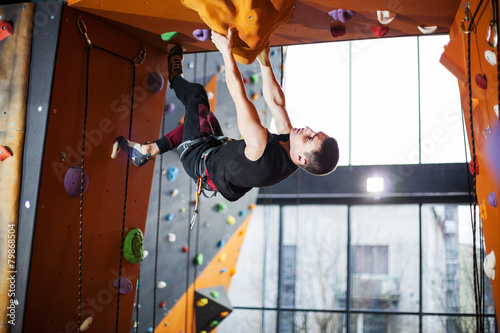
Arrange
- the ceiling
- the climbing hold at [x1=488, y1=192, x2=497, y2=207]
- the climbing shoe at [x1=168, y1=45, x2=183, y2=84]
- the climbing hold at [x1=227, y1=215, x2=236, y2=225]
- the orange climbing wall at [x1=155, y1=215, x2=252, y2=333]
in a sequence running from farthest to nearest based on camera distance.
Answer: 1. the climbing hold at [x1=227, y1=215, x2=236, y2=225]
2. the orange climbing wall at [x1=155, y1=215, x2=252, y2=333]
3. the climbing shoe at [x1=168, y1=45, x2=183, y2=84]
4. the ceiling
5. the climbing hold at [x1=488, y1=192, x2=497, y2=207]

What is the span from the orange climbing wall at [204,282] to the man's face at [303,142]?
3.00 meters

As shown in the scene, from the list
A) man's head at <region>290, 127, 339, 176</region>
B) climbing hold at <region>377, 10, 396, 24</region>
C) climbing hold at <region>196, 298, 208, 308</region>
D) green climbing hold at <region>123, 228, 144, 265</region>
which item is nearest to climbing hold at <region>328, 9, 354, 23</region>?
climbing hold at <region>377, 10, 396, 24</region>

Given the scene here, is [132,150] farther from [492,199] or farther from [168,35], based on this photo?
[492,199]

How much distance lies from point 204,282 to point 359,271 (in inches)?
137

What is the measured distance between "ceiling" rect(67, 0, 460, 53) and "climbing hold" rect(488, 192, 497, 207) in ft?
2.88

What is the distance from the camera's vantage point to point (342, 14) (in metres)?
2.49

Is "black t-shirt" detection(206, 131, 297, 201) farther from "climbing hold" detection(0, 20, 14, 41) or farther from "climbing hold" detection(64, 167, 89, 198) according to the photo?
"climbing hold" detection(0, 20, 14, 41)

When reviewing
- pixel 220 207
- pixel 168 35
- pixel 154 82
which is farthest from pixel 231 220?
pixel 168 35

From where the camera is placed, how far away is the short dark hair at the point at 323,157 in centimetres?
224

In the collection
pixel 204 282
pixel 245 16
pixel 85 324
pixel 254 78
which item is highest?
pixel 254 78

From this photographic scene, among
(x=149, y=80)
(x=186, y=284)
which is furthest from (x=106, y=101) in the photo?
(x=186, y=284)

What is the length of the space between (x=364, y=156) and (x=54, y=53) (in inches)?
238

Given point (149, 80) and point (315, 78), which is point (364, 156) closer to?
point (315, 78)

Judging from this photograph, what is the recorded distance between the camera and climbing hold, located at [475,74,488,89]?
2135mm
